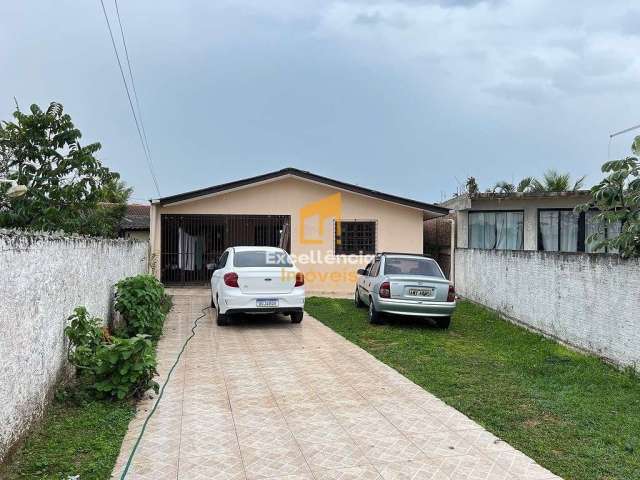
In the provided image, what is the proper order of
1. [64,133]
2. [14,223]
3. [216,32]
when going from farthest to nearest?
[216,32] → [64,133] → [14,223]

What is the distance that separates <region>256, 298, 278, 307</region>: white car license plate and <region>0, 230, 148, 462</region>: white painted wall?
3.81 m

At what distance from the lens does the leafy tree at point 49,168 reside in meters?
8.67

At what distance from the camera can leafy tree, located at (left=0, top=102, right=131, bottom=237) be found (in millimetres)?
8672

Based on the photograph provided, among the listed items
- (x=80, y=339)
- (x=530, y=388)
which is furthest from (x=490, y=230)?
(x=80, y=339)

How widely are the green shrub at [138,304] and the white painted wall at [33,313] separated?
5.16 feet

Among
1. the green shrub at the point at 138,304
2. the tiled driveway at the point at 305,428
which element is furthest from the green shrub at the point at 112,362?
the green shrub at the point at 138,304

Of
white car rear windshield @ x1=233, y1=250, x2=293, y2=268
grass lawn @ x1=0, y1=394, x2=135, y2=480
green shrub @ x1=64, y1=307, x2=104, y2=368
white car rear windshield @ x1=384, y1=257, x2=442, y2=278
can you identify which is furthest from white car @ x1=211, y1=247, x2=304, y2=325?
grass lawn @ x1=0, y1=394, x2=135, y2=480

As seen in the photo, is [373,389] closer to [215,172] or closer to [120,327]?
[120,327]

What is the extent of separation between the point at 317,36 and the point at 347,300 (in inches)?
283

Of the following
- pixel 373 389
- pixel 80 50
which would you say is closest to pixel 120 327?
pixel 373 389

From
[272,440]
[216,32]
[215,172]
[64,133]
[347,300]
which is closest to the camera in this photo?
[272,440]

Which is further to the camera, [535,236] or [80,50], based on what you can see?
[535,236]

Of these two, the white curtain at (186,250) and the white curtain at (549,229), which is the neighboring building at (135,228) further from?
the white curtain at (549,229)

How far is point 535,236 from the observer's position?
49.6 ft
